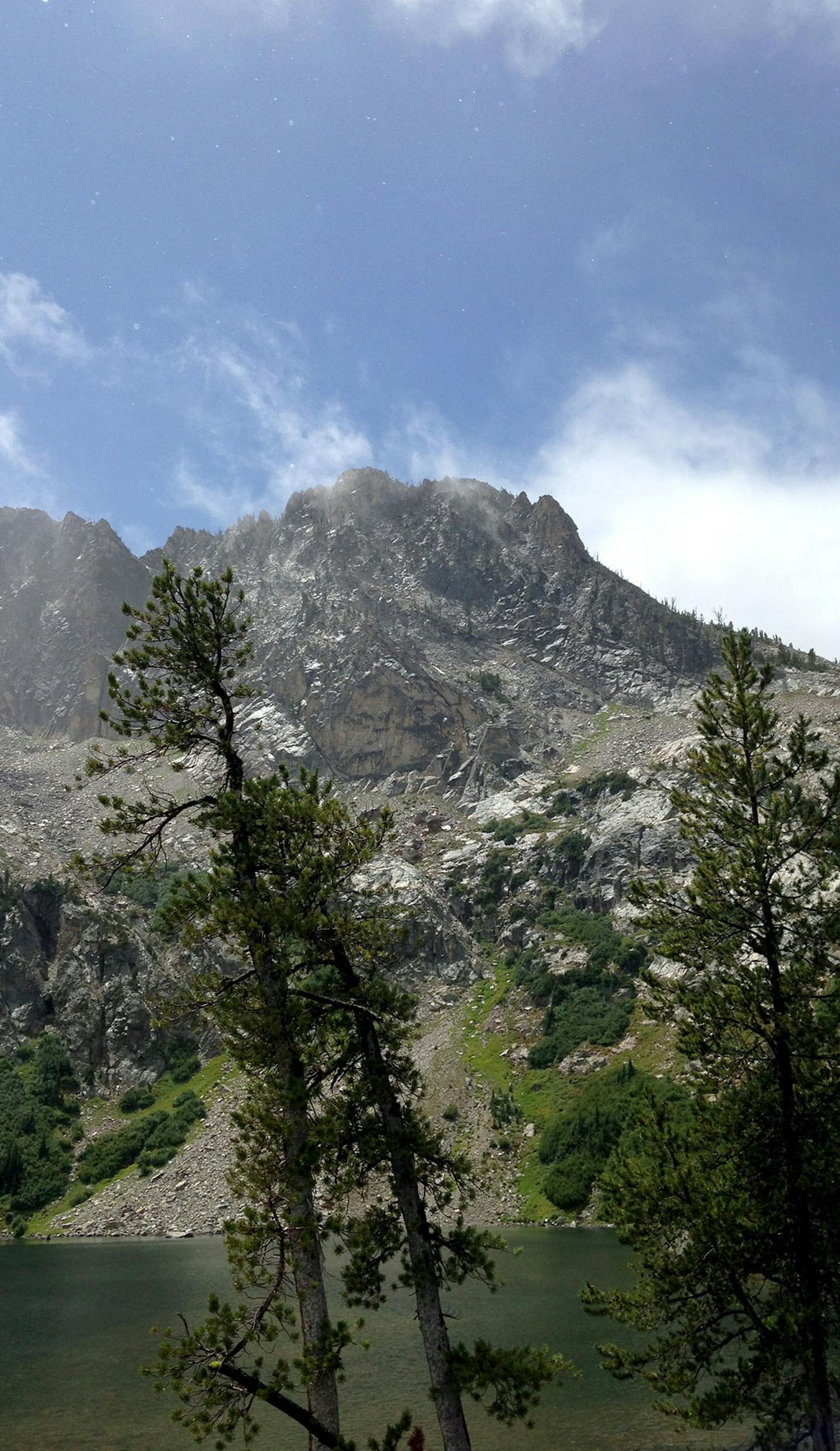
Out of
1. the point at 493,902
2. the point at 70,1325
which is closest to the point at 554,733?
the point at 493,902

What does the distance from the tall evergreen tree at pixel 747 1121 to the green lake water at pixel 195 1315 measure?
3369 millimetres

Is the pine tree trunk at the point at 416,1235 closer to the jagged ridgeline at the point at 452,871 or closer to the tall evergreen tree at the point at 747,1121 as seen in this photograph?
the jagged ridgeline at the point at 452,871

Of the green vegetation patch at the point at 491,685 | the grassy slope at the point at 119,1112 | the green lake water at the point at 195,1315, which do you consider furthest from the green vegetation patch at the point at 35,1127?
the green vegetation patch at the point at 491,685

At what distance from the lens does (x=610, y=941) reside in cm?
10025

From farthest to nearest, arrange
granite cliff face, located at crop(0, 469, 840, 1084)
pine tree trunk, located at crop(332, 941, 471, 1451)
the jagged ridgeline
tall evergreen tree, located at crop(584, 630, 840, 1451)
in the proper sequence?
granite cliff face, located at crop(0, 469, 840, 1084) → the jagged ridgeline → tall evergreen tree, located at crop(584, 630, 840, 1451) → pine tree trunk, located at crop(332, 941, 471, 1451)

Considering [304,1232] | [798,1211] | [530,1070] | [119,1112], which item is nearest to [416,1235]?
[304,1232]

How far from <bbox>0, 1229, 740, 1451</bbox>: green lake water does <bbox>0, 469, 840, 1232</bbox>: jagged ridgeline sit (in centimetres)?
696

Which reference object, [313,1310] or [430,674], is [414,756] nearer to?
[430,674]

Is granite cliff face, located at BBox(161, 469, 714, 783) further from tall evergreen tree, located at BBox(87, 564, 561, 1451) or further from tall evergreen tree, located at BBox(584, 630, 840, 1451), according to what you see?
tall evergreen tree, located at BBox(87, 564, 561, 1451)

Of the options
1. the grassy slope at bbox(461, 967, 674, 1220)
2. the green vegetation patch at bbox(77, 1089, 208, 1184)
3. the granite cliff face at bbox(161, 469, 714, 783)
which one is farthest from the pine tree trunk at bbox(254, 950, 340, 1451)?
the granite cliff face at bbox(161, 469, 714, 783)

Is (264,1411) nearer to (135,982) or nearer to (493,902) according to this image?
(135,982)

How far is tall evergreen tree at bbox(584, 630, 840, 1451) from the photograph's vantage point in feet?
50.5

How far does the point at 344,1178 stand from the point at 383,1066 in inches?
72.3

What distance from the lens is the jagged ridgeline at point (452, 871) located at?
75875 mm
